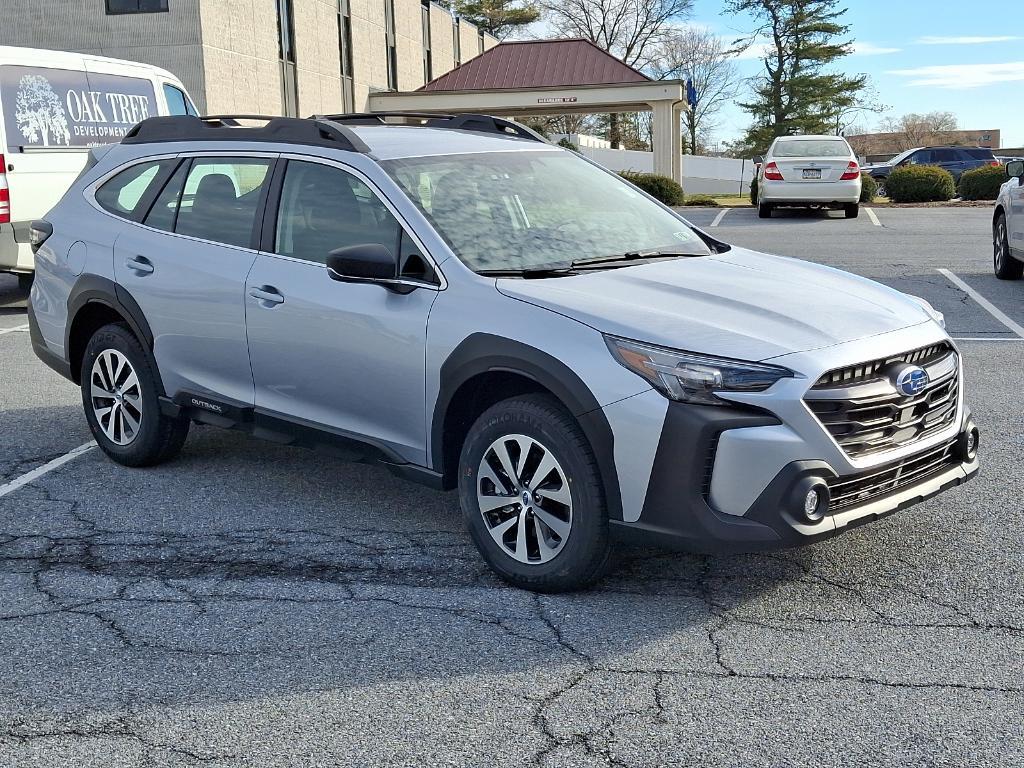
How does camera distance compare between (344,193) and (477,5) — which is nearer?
(344,193)

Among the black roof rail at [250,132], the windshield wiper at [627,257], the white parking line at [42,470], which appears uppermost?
the black roof rail at [250,132]

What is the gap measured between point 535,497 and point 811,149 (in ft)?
73.4

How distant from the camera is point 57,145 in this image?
12.8 metres

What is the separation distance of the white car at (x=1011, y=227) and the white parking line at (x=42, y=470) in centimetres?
935

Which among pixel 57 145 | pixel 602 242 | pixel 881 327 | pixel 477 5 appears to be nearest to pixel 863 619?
pixel 881 327

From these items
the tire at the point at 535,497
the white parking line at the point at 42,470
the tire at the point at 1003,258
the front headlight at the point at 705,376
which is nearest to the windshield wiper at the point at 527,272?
the tire at the point at 535,497

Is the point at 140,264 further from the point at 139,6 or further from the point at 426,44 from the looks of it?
the point at 426,44

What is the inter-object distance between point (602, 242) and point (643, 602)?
1.67 m

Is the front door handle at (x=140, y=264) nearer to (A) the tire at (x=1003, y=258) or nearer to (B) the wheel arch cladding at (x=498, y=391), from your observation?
(B) the wheel arch cladding at (x=498, y=391)

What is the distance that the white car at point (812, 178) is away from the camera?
963 inches

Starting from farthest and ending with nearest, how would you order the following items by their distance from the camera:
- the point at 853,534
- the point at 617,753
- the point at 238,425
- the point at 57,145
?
1. the point at 57,145
2. the point at 238,425
3. the point at 853,534
4. the point at 617,753

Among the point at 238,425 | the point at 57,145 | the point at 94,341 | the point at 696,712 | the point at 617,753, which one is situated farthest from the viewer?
the point at 57,145

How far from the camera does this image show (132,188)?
6484 millimetres

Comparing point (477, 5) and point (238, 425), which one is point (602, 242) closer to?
point (238, 425)
